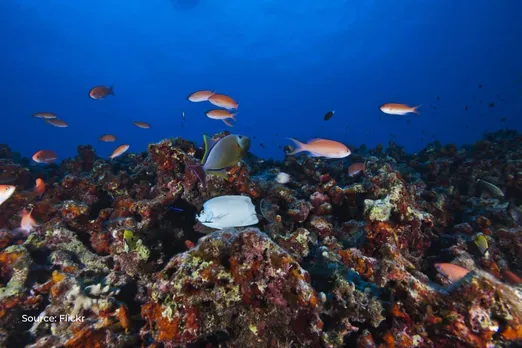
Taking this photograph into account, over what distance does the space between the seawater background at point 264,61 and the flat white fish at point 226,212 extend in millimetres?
75474

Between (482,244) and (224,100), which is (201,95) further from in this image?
(482,244)

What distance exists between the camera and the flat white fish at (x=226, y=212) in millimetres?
2875

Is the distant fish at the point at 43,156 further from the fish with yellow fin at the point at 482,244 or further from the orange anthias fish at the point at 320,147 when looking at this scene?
the fish with yellow fin at the point at 482,244

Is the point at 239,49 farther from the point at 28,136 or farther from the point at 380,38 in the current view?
the point at 28,136

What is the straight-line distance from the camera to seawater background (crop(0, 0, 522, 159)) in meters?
80.6

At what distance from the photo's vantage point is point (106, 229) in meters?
4.47

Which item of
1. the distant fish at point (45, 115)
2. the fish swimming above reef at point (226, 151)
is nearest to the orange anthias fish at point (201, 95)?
the fish swimming above reef at point (226, 151)

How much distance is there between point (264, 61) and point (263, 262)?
391 feet

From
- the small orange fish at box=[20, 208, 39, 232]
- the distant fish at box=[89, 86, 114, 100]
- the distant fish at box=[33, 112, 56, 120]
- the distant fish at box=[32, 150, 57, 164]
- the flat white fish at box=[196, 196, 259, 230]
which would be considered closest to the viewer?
the flat white fish at box=[196, 196, 259, 230]

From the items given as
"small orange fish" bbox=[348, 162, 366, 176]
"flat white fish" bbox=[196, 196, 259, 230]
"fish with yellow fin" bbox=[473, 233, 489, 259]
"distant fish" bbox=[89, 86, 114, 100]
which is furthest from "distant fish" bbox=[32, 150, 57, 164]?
"fish with yellow fin" bbox=[473, 233, 489, 259]

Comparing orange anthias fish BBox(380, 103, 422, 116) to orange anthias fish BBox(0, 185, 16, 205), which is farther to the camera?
orange anthias fish BBox(380, 103, 422, 116)

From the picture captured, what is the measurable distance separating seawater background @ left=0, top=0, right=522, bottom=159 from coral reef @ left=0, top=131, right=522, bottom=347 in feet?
240

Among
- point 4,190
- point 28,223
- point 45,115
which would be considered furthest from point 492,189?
point 45,115

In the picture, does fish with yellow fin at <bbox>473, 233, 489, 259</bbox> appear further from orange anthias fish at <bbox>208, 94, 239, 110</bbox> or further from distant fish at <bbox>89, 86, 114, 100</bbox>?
distant fish at <bbox>89, 86, 114, 100</bbox>
